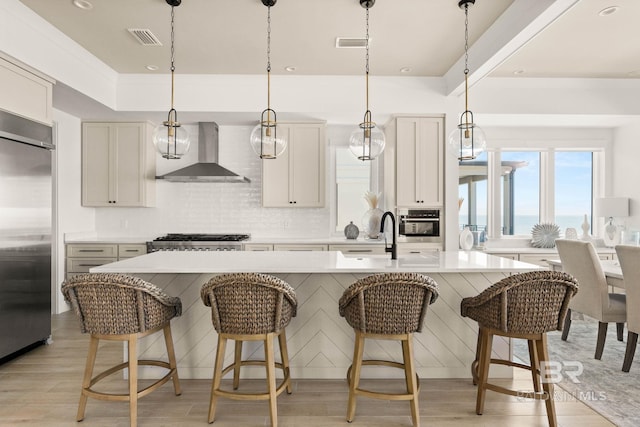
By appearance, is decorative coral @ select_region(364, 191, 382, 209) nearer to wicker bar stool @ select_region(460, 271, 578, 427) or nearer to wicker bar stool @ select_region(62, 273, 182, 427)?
wicker bar stool @ select_region(460, 271, 578, 427)

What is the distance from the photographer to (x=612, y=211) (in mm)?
5414

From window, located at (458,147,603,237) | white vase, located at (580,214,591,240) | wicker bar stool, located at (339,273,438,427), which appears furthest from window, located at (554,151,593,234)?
wicker bar stool, located at (339,273,438,427)

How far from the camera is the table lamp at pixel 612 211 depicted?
5.39 meters

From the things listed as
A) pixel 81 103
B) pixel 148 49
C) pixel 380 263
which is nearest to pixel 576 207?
pixel 380 263

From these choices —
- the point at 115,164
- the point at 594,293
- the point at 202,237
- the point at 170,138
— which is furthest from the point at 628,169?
the point at 115,164

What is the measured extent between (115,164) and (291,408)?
4.13 metres

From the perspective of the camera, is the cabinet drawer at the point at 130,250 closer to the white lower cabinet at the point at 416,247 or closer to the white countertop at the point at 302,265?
the white countertop at the point at 302,265

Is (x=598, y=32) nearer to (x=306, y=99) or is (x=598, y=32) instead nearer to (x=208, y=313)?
(x=306, y=99)

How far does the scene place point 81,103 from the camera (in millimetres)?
4469

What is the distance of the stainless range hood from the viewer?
5121 mm

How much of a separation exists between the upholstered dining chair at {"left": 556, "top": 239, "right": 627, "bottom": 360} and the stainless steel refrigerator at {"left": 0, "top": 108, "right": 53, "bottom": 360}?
4.63 m

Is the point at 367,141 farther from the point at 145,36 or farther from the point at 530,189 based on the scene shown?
the point at 530,189

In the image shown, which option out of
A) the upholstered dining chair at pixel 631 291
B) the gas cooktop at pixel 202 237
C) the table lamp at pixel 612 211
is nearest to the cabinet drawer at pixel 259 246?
the gas cooktop at pixel 202 237

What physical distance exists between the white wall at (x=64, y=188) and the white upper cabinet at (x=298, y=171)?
239cm
